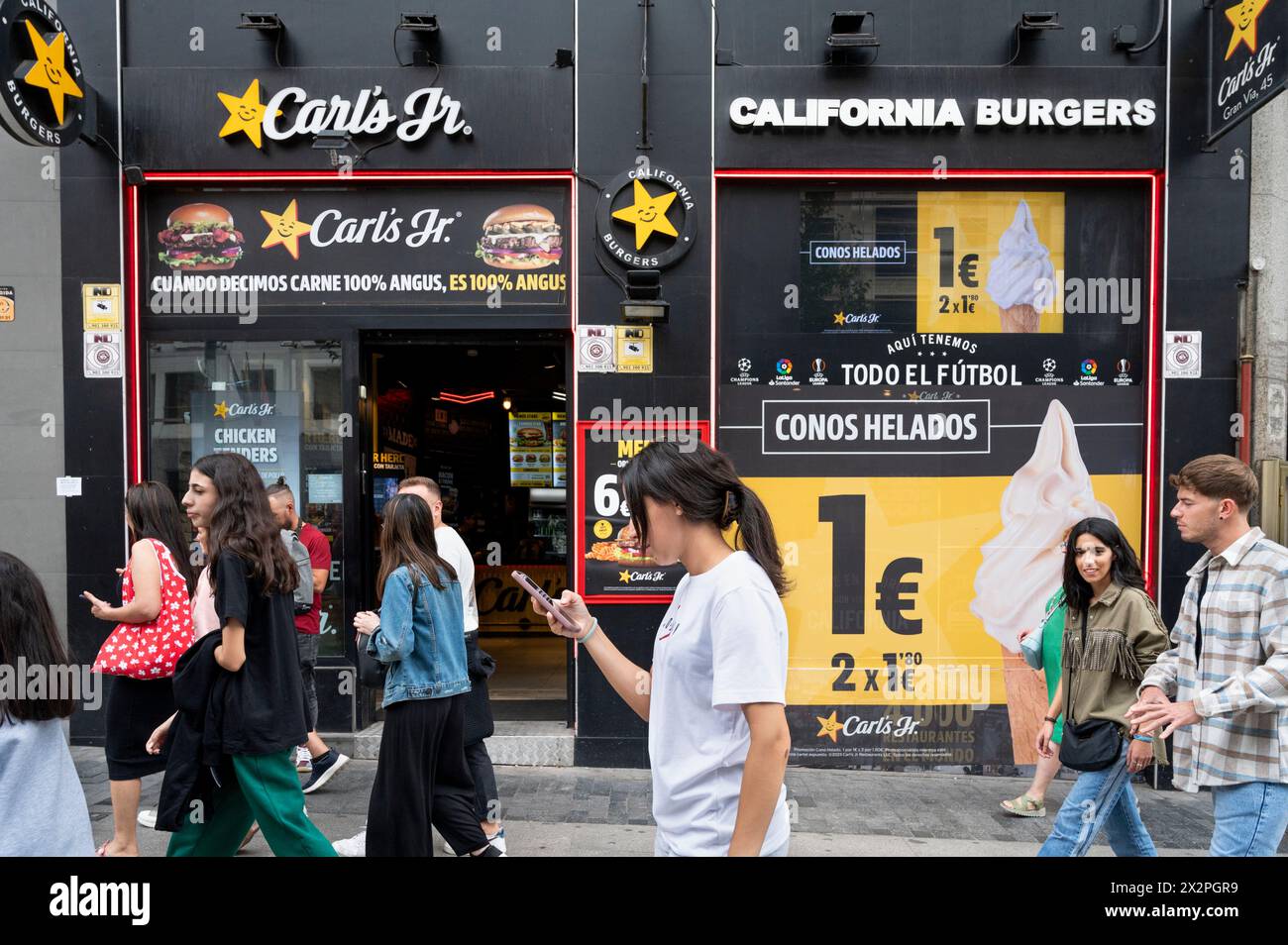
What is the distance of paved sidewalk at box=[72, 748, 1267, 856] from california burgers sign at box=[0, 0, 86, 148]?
463 centimetres

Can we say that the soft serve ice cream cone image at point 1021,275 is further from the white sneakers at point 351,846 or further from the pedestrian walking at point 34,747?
the pedestrian walking at point 34,747

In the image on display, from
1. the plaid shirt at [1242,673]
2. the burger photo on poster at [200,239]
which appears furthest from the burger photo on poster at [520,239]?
the plaid shirt at [1242,673]

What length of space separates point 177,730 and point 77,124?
4939 millimetres

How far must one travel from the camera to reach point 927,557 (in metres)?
6.77

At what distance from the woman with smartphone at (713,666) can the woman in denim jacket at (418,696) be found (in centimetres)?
201

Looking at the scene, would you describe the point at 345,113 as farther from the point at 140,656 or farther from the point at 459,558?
the point at 140,656

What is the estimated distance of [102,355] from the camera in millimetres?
6750

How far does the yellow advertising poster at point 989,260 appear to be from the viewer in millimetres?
6902

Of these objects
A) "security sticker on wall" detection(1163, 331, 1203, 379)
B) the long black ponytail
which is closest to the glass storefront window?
the long black ponytail

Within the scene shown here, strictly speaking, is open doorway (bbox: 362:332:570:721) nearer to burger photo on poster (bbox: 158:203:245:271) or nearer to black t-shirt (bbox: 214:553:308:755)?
burger photo on poster (bbox: 158:203:245:271)

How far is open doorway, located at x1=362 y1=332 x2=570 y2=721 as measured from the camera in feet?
27.4
